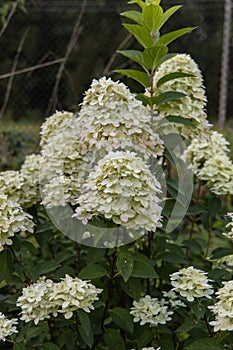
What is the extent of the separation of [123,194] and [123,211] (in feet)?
0.13

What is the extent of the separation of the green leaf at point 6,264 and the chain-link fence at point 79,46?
462cm

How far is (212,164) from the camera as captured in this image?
184cm

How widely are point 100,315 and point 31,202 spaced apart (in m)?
0.42

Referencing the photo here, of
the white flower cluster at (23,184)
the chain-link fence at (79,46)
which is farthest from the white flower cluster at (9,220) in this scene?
the chain-link fence at (79,46)

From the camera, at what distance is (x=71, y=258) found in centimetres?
180

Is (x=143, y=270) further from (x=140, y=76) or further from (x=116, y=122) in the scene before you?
(x=140, y=76)

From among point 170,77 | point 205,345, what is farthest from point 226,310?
point 170,77

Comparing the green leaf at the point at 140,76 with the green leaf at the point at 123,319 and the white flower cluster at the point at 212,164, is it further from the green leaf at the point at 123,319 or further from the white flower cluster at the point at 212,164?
the green leaf at the point at 123,319

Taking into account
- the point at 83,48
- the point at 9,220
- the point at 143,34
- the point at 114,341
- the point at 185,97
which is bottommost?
the point at 114,341

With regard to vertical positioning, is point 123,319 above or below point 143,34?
below

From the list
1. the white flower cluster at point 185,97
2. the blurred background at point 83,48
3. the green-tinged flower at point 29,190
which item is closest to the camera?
the white flower cluster at point 185,97

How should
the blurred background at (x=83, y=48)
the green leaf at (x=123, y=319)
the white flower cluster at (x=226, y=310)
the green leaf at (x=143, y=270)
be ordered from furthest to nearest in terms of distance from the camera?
the blurred background at (x=83, y=48)
the green leaf at (x=123, y=319)
the green leaf at (x=143, y=270)
the white flower cluster at (x=226, y=310)

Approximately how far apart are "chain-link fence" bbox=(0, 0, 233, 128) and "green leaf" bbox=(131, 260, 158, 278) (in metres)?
4.68

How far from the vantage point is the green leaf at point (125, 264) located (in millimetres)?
1330
